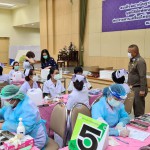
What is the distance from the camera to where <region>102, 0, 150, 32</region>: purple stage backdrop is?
568 cm

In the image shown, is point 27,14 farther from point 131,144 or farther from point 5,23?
point 131,144

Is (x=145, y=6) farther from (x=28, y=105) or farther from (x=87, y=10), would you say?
(x=28, y=105)

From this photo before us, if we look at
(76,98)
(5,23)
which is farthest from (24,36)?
(76,98)

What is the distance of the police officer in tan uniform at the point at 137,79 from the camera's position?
3211 mm

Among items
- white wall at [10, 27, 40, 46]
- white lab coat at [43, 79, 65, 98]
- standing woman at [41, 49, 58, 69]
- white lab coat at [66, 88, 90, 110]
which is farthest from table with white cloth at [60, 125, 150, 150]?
white wall at [10, 27, 40, 46]

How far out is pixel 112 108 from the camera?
2031mm

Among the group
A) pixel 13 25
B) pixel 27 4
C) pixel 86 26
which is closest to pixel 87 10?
pixel 86 26

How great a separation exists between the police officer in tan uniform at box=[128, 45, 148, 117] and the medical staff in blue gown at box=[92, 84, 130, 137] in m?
1.25

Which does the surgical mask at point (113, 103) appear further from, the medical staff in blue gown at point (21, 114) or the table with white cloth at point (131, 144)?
the medical staff in blue gown at point (21, 114)

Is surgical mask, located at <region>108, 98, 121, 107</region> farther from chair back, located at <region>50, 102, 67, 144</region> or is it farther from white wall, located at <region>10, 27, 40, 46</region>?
white wall, located at <region>10, 27, 40, 46</region>

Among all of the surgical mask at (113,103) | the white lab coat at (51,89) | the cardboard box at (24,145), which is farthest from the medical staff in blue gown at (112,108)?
the white lab coat at (51,89)

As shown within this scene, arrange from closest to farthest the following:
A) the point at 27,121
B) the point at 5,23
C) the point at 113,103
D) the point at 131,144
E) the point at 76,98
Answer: the point at 131,144, the point at 27,121, the point at 113,103, the point at 76,98, the point at 5,23

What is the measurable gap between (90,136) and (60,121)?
0.75 m

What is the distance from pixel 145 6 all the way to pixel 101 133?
16.7 feet
